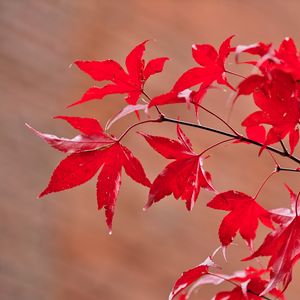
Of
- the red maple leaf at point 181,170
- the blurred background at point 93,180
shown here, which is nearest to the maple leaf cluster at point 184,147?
the red maple leaf at point 181,170

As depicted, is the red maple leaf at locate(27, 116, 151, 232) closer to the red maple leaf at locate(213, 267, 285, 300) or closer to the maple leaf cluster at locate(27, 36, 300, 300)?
the maple leaf cluster at locate(27, 36, 300, 300)

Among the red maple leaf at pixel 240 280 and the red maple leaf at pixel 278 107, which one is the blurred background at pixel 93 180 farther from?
the red maple leaf at pixel 278 107

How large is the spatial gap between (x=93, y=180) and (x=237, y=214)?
1.62 m

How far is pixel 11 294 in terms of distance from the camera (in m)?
2.15

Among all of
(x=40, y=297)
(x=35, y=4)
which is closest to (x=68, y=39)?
(x=35, y=4)

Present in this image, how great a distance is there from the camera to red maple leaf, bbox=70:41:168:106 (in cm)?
71

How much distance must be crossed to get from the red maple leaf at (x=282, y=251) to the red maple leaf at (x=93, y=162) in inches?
5.6

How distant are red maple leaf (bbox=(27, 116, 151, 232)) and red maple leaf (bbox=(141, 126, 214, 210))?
4 centimetres

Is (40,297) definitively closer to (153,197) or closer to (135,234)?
(135,234)

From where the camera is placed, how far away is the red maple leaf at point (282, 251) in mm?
680

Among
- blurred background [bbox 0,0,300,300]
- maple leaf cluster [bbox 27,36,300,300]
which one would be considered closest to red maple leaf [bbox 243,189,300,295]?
maple leaf cluster [bbox 27,36,300,300]

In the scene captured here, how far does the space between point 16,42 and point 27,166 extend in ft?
1.41

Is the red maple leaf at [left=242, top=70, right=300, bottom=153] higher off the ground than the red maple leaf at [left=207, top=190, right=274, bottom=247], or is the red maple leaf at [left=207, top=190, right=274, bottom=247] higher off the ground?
the red maple leaf at [left=242, top=70, right=300, bottom=153]

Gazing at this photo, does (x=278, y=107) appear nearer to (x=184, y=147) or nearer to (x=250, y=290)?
(x=184, y=147)
